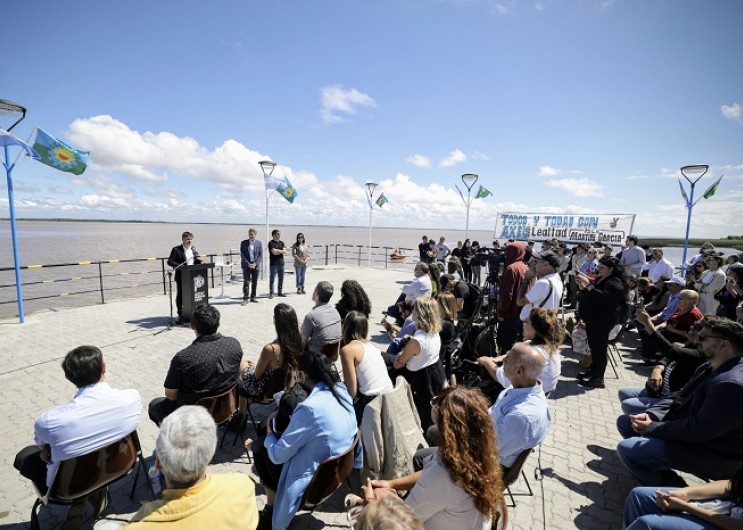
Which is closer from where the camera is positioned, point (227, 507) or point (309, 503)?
point (227, 507)

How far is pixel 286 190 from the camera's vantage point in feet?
45.1

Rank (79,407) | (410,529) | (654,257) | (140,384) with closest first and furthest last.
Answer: (410,529)
(79,407)
(140,384)
(654,257)

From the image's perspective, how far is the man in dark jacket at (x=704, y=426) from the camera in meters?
2.34

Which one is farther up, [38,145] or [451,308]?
[38,145]

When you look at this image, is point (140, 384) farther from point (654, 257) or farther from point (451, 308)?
point (654, 257)

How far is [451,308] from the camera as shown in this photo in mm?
4527

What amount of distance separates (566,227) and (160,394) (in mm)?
16846

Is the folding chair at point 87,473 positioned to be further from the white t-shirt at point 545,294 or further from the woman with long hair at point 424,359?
the white t-shirt at point 545,294

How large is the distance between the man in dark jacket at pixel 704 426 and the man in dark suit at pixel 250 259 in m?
8.63

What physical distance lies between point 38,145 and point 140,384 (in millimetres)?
5180

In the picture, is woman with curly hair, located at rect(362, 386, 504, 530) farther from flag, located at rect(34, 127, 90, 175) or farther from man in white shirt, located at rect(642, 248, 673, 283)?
man in white shirt, located at rect(642, 248, 673, 283)

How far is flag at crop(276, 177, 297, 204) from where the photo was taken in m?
13.4

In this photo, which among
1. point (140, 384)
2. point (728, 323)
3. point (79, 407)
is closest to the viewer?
point (79, 407)

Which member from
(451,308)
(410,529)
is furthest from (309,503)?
(451,308)
